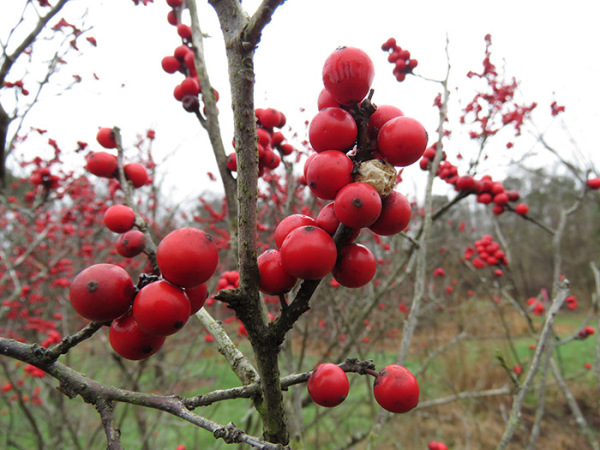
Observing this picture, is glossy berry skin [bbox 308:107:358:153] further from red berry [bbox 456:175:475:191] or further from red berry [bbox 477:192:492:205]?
red berry [bbox 477:192:492:205]

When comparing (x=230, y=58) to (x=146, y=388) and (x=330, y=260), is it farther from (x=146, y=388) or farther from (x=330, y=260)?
(x=146, y=388)

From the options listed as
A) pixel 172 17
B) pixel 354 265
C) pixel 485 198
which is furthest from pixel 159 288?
pixel 485 198

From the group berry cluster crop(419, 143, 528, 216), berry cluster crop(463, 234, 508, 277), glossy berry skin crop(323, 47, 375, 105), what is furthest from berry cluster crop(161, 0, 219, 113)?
berry cluster crop(463, 234, 508, 277)

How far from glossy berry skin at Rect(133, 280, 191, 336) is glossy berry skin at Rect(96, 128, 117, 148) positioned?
49.2 inches

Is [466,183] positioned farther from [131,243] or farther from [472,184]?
[131,243]

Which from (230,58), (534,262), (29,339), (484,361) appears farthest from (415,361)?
(534,262)

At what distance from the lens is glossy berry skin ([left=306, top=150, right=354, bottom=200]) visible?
31.0 inches

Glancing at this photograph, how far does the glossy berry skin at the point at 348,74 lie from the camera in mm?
802

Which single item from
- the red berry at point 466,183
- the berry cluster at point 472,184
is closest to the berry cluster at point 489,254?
the berry cluster at point 472,184

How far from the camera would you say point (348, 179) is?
2.62 ft

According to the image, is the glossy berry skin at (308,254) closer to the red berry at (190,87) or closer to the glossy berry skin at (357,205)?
the glossy berry skin at (357,205)

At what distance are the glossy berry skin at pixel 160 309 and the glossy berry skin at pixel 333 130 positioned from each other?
0.47 metres

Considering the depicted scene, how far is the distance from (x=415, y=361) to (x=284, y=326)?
8.09 metres

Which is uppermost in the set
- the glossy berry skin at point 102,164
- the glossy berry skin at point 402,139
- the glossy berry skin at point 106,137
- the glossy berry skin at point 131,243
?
the glossy berry skin at point 106,137
